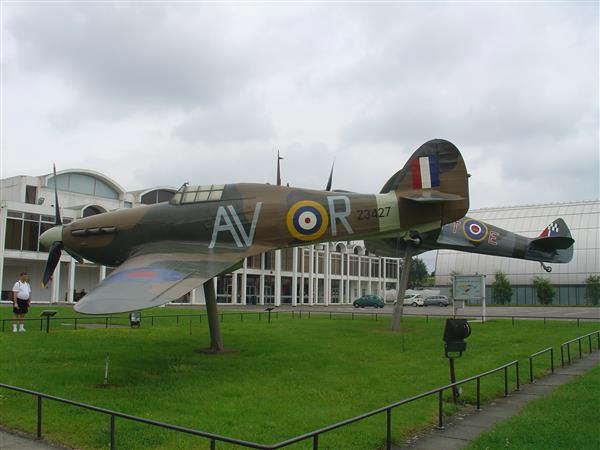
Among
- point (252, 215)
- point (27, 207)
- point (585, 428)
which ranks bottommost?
point (585, 428)

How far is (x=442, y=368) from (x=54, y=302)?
47.6 m

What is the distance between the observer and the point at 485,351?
63.4 ft

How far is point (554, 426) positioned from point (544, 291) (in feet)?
263

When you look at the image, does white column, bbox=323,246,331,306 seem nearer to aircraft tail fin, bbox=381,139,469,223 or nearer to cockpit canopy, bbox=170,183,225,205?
aircraft tail fin, bbox=381,139,469,223

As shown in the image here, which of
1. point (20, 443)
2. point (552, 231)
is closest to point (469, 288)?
point (552, 231)

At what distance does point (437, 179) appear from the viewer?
1770cm

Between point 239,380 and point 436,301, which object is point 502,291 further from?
point 239,380

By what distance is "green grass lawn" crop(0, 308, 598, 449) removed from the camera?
9336 mm

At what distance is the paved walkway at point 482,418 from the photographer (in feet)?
29.1

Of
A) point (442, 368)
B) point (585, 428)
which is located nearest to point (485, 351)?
point (442, 368)

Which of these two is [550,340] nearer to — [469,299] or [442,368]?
[442,368]

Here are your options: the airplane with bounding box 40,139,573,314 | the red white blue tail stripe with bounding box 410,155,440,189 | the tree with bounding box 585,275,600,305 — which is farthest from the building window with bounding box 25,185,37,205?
the tree with bounding box 585,275,600,305

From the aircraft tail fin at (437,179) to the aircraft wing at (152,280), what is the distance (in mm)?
5953

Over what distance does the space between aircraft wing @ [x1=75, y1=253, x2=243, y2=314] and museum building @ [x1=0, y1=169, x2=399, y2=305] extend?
15.4 meters
